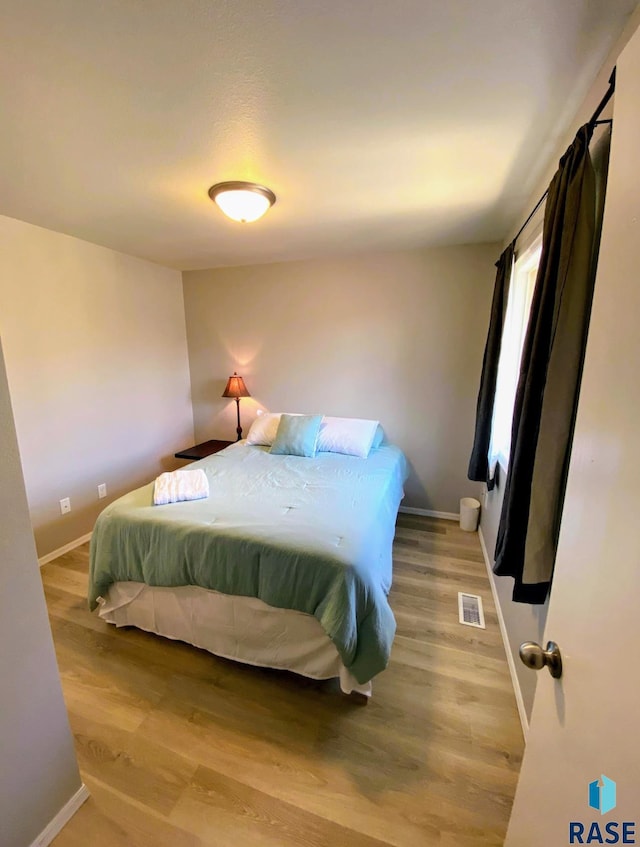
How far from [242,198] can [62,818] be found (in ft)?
8.38

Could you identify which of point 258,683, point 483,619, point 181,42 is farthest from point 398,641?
point 181,42

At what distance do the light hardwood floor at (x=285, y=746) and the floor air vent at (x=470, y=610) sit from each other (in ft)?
0.17

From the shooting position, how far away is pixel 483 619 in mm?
2025

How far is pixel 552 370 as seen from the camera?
40.3 inches

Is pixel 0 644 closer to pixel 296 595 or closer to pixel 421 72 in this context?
pixel 296 595

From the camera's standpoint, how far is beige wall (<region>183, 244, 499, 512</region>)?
117 inches

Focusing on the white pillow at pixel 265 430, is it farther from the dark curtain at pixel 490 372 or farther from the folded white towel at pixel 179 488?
the dark curtain at pixel 490 372

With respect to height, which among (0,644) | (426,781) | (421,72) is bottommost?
(426,781)

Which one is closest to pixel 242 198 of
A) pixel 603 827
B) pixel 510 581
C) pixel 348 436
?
pixel 348 436

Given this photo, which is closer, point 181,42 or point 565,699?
point 565,699

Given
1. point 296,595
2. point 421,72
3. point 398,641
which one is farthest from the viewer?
point 398,641

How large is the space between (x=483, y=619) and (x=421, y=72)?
247 centimetres

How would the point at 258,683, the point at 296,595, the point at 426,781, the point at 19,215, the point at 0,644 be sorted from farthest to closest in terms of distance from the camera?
the point at 19,215 < the point at 258,683 < the point at 296,595 < the point at 426,781 < the point at 0,644

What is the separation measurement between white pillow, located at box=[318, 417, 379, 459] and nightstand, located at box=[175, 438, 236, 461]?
1.13 m
